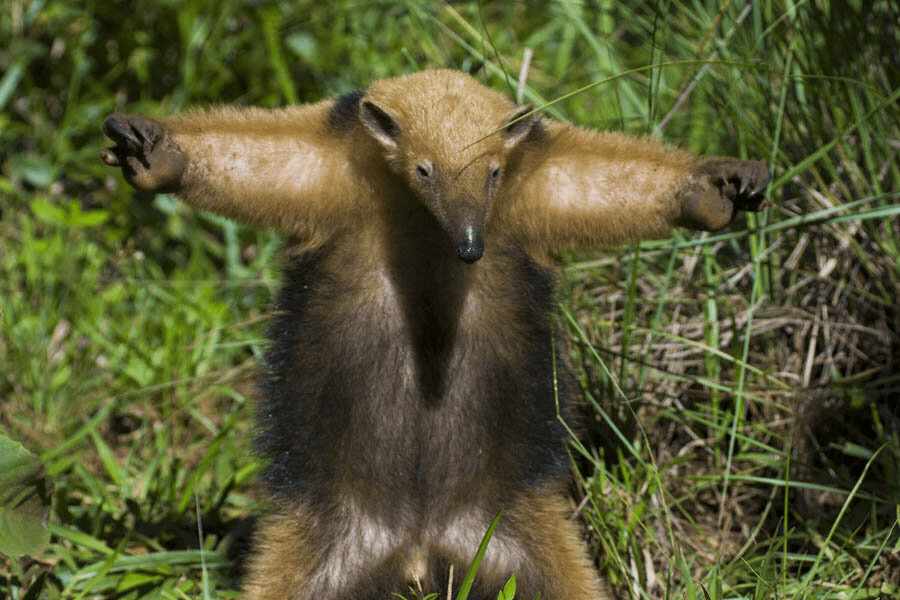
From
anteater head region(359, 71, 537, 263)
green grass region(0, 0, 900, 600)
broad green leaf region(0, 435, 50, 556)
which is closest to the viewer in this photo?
broad green leaf region(0, 435, 50, 556)

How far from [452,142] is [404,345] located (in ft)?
2.23

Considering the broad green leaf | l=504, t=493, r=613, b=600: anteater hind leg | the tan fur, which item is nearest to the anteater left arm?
the tan fur

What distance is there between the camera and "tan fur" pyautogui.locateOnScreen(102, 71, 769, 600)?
11.3ft

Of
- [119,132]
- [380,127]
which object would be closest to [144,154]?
[119,132]

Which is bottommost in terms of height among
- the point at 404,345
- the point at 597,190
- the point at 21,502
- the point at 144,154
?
the point at 21,502

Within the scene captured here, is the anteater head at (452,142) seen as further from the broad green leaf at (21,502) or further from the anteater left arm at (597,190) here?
the broad green leaf at (21,502)

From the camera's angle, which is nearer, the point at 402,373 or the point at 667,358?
the point at 402,373

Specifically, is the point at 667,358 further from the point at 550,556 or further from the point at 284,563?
the point at 284,563

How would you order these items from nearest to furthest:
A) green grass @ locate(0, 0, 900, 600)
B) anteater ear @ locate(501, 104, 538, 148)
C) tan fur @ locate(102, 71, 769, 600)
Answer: anteater ear @ locate(501, 104, 538, 148) < tan fur @ locate(102, 71, 769, 600) < green grass @ locate(0, 0, 900, 600)

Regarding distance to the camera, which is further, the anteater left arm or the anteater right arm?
the anteater left arm

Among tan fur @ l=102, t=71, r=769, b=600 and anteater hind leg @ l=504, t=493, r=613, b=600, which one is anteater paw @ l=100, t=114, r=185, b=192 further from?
anteater hind leg @ l=504, t=493, r=613, b=600

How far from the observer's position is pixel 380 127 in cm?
331

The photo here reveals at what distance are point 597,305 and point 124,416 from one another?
2.08 metres

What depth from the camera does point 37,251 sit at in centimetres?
531
